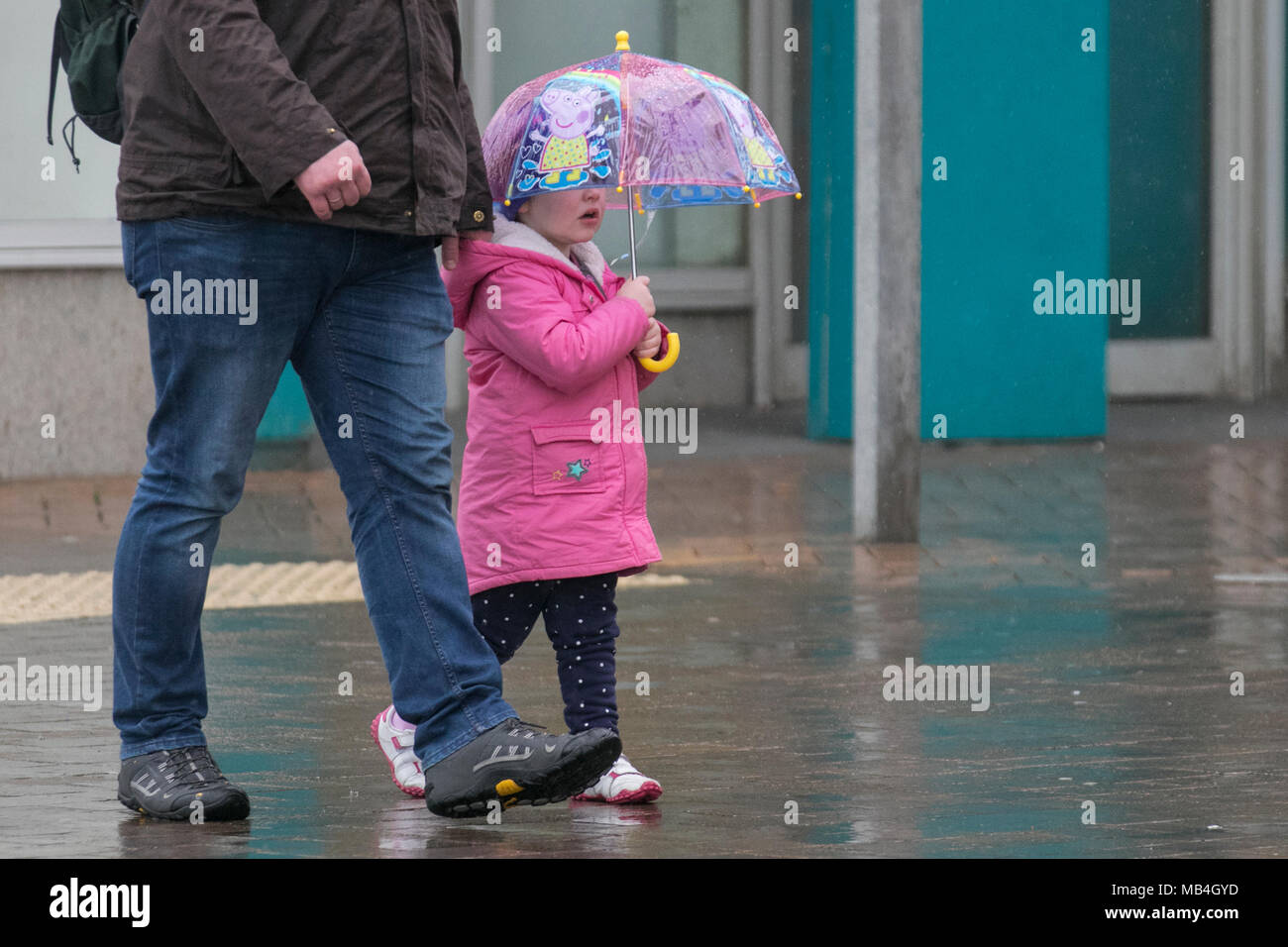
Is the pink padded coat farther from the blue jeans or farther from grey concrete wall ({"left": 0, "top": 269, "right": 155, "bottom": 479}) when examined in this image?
grey concrete wall ({"left": 0, "top": 269, "right": 155, "bottom": 479})

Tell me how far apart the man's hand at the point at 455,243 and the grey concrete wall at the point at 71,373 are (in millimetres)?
6090

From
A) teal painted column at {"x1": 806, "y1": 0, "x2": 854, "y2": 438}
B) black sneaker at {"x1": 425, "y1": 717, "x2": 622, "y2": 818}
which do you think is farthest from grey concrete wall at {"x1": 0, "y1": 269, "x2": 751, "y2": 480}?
black sneaker at {"x1": 425, "y1": 717, "x2": 622, "y2": 818}

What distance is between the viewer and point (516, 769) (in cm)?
407

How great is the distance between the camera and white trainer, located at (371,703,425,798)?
4.45m

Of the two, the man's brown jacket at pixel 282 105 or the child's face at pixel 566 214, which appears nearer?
the man's brown jacket at pixel 282 105

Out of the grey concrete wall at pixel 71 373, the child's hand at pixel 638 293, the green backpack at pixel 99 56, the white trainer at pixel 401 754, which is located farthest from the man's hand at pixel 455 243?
the grey concrete wall at pixel 71 373

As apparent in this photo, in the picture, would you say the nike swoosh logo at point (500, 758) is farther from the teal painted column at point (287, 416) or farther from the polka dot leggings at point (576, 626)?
the teal painted column at point (287, 416)

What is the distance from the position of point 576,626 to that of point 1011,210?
7.34 meters

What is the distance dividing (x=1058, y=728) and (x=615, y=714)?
1.15 m

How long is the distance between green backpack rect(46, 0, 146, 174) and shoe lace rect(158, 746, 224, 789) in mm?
1065

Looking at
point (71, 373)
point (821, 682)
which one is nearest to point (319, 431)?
point (821, 682)

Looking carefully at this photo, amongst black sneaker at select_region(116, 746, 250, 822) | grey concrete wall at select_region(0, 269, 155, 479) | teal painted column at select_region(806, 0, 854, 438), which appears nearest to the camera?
black sneaker at select_region(116, 746, 250, 822)

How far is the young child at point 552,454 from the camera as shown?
4520 mm
